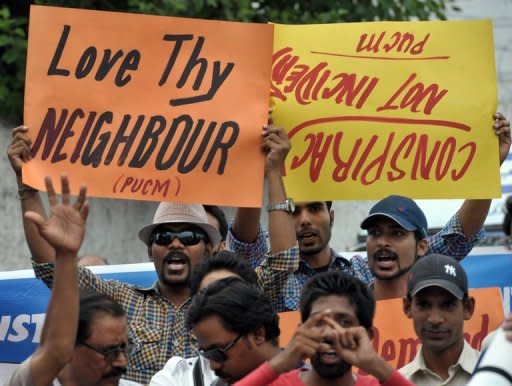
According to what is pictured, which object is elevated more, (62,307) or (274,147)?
(274,147)

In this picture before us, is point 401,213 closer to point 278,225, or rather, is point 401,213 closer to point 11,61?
point 278,225

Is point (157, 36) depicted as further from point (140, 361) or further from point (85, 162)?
point (140, 361)

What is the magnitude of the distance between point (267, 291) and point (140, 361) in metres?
0.64

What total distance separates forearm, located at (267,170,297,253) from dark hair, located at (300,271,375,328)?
2.97ft

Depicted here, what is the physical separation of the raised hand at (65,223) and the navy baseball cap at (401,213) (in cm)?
222

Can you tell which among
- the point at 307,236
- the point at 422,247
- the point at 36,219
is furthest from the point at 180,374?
the point at 422,247

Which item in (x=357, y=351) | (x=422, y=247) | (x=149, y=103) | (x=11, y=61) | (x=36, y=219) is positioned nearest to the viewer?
(x=357, y=351)

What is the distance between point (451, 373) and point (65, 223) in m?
1.77

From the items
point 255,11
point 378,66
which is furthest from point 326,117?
point 255,11

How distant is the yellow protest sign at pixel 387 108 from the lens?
7391mm

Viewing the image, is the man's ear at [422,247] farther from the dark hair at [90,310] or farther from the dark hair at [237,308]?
the dark hair at [90,310]

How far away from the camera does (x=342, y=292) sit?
5.82m

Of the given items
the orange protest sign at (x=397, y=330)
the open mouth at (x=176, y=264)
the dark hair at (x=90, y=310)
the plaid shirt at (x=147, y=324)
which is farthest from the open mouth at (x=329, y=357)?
the open mouth at (x=176, y=264)

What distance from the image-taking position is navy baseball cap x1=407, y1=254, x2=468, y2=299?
6293 millimetres
